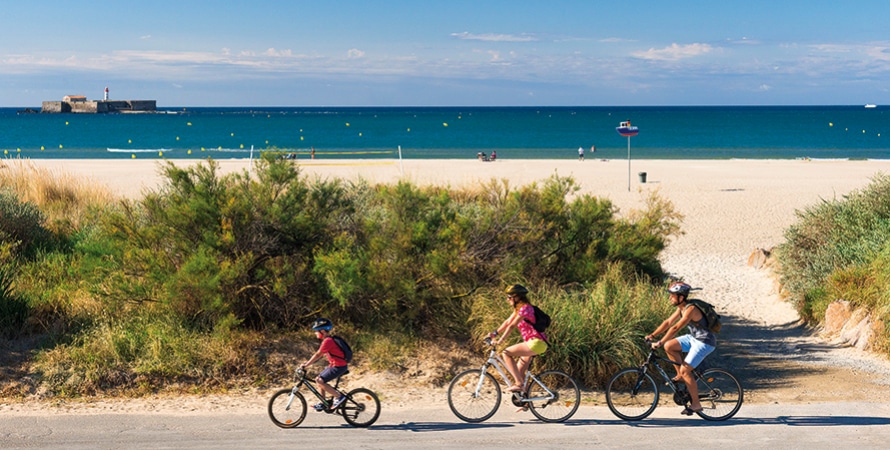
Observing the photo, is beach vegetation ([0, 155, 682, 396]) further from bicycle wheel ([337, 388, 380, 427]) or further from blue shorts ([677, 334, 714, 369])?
bicycle wheel ([337, 388, 380, 427])

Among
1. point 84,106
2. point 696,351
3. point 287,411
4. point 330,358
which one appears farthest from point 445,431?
point 84,106

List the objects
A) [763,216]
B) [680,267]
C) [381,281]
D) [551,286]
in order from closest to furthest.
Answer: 1. [381,281]
2. [551,286]
3. [680,267]
4. [763,216]

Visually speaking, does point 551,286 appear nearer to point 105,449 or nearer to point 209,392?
point 209,392

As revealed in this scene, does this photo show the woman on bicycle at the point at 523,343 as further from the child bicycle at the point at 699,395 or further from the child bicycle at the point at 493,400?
the child bicycle at the point at 699,395

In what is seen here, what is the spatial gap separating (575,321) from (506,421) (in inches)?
71.8

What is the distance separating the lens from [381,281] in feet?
34.0

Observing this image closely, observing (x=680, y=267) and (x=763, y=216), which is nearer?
(x=680, y=267)

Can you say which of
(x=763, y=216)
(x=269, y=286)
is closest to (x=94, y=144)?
A: (x=763, y=216)

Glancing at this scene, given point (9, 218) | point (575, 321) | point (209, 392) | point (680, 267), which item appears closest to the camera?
point (209, 392)

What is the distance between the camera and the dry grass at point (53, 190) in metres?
16.1

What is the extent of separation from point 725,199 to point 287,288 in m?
21.0

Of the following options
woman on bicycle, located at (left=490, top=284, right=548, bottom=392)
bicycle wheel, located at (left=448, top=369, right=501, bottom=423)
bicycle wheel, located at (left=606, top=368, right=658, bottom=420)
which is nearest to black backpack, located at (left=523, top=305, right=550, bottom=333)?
woman on bicycle, located at (left=490, top=284, right=548, bottom=392)

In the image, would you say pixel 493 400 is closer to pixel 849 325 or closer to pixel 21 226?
pixel 849 325

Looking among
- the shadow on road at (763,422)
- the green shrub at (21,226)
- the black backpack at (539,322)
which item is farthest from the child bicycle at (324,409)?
the green shrub at (21,226)
